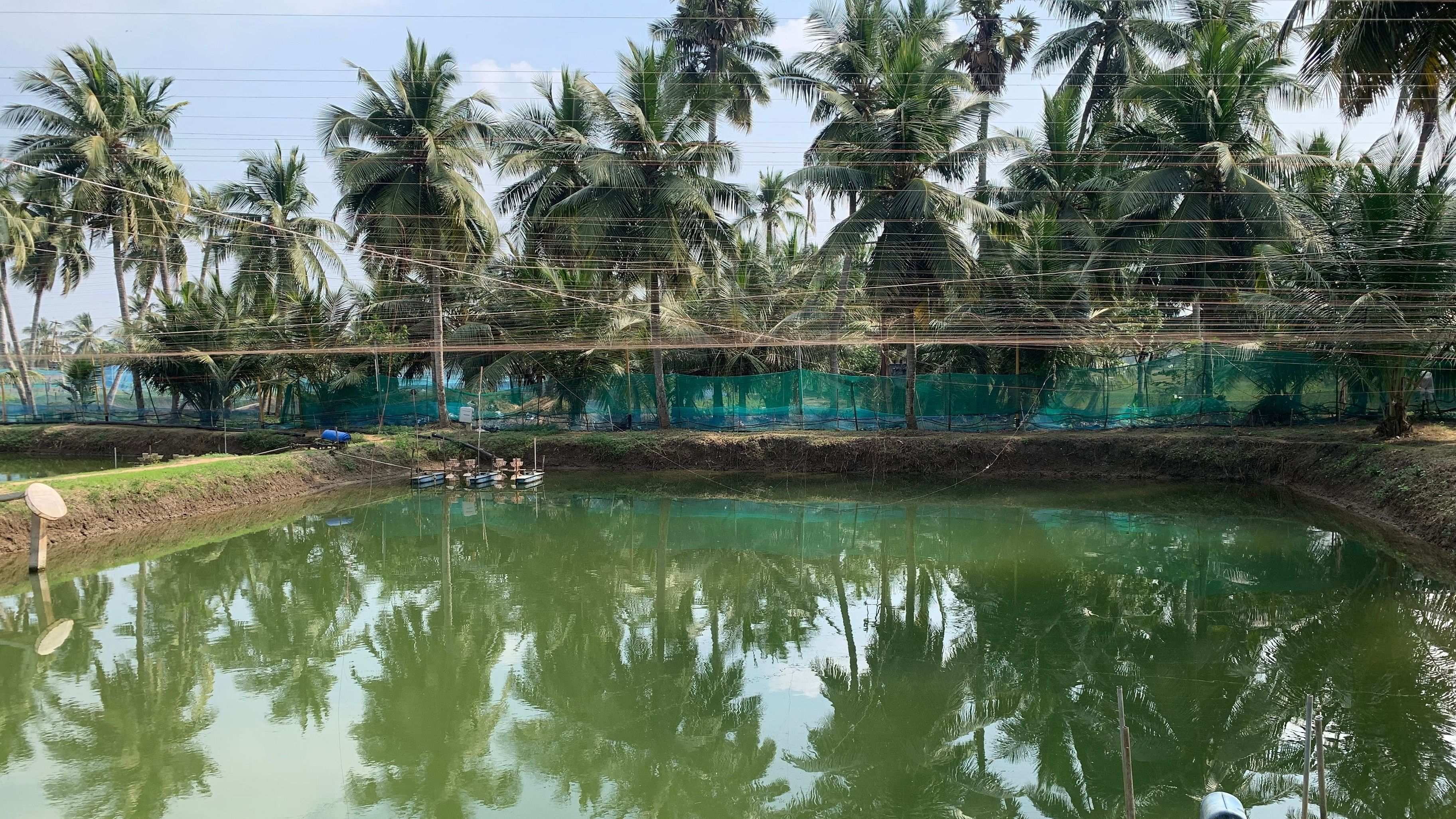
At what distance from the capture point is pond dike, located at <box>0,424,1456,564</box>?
39.1 ft

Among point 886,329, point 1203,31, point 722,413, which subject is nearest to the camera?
point 1203,31

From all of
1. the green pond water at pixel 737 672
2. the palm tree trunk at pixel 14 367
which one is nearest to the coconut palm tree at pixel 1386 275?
the green pond water at pixel 737 672

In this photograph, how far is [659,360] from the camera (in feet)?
64.1

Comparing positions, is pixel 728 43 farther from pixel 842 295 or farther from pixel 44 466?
pixel 44 466

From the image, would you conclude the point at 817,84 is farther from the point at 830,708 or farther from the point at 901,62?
the point at 830,708

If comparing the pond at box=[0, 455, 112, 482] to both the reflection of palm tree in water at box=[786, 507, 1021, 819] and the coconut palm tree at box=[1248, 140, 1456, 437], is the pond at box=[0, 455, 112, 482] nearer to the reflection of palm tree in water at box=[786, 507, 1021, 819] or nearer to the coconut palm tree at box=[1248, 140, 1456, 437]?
the reflection of palm tree in water at box=[786, 507, 1021, 819]

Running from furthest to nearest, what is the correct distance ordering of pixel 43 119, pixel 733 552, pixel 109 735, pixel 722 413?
1. pixel 43 119
2. pixel 722 413
3. pixel 733 552
4. pixel 109 735

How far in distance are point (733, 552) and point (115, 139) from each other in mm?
20772

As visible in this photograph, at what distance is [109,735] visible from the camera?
6.46 metres

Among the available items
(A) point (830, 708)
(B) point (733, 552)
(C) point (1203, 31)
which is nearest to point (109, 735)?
(A) point (830, 708)

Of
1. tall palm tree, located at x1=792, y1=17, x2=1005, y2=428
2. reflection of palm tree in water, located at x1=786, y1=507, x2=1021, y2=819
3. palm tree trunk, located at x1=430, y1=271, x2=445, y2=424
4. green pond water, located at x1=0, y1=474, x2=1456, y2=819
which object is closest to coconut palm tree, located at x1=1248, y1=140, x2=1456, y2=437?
green pond water, located at x1=0, y1=474, x2=1456, y2=819

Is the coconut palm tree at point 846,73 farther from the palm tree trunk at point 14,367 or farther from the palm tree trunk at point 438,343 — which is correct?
the palm tree trunk at point 14,367

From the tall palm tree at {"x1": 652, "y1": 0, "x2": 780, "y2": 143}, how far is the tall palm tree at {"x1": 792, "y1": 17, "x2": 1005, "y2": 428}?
489cm

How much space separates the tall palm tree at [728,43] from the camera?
23422mm
